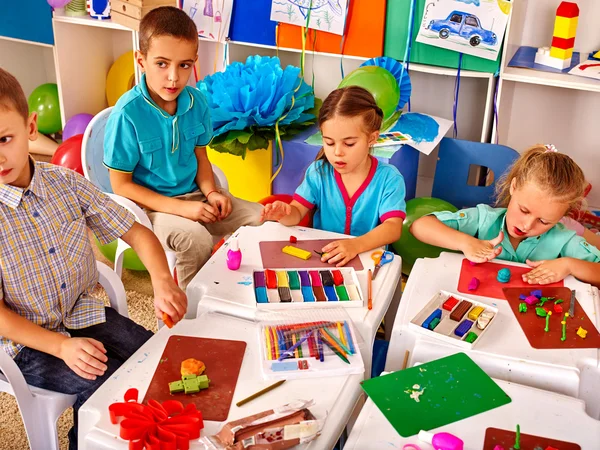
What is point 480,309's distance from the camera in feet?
4.02

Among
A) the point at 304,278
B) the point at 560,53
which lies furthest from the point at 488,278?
the point at 560,53

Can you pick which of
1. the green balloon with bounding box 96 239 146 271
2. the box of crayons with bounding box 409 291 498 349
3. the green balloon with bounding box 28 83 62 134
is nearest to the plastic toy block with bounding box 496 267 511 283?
the box of crayons with bounding box 409 291 498 349

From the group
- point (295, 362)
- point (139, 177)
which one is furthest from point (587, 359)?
point (139, 177)

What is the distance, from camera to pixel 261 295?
4.07ft

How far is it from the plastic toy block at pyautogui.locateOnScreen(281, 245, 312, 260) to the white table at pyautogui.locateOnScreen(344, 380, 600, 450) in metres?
0.46

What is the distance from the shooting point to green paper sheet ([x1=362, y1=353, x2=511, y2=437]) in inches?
37.7

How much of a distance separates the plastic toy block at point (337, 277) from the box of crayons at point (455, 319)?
0.58 feet

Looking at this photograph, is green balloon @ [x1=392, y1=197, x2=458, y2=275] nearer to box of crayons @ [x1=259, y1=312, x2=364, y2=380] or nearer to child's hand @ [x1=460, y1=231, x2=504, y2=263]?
child's hand @ [x1=460, y1=231, x2=504, y2=263]

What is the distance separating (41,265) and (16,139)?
252mm

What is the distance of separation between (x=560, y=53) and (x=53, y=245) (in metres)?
1.88

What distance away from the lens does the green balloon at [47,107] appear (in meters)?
3.26

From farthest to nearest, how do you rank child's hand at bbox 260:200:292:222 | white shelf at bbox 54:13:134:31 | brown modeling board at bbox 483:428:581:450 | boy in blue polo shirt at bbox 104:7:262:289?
white shelf at bbox 54:13:134:31 < boy in blue polo shirt at bbox 104:7:262:289 < child's hand at bbox 260:200:292:222 < brown modeling board at bbox 483:428:581:450

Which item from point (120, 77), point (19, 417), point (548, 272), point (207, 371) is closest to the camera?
point (207, 371)

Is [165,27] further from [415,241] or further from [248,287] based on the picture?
[415,241]
